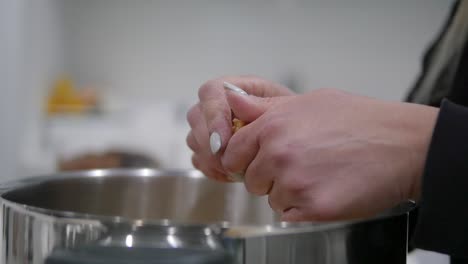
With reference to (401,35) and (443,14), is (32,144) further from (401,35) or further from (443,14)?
(443,14)

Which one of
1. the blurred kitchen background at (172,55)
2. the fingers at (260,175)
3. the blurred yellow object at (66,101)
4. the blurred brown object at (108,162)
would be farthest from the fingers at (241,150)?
the blurred yellow object at (66,101)

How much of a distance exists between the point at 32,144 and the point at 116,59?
396 mm

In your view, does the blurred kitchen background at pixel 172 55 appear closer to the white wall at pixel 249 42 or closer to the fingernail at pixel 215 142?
the white wall at pixel 249 42

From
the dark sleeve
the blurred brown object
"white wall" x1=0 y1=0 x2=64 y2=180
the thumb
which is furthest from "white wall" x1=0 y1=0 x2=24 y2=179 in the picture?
the dark sleeve

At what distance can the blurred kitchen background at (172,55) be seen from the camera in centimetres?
136

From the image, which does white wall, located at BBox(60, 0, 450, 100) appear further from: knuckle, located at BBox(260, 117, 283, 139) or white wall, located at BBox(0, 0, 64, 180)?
knuckle, located at BBox(260, 117, 283, 139)

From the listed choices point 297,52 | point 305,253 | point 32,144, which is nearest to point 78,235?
point 305,253

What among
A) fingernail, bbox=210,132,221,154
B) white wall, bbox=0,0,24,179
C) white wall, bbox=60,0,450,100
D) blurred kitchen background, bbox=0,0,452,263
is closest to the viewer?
fingernail, bbox=210,132,221,154

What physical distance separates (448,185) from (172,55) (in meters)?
1.40

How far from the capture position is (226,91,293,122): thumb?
1.03ft

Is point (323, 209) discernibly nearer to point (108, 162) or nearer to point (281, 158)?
point (281, 158)

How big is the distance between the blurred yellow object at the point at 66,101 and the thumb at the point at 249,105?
1.16 meters

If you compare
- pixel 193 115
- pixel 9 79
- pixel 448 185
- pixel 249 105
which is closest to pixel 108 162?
pixel 9 79

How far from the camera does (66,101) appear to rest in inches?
56.8
